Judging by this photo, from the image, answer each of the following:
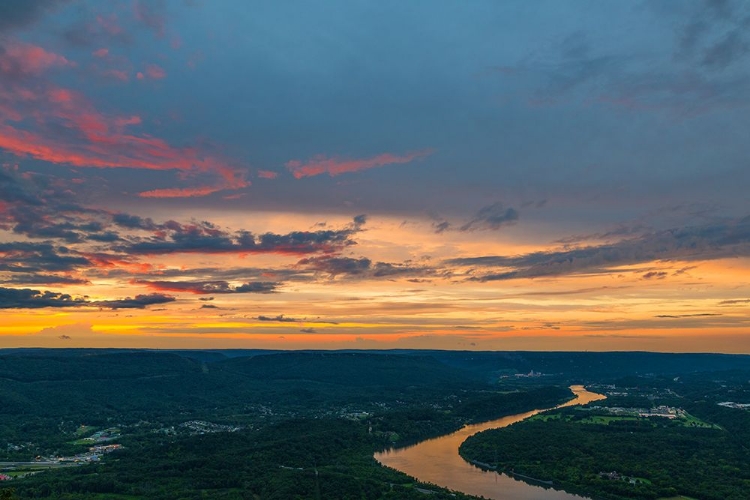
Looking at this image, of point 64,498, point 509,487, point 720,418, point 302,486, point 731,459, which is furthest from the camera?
point 720,418

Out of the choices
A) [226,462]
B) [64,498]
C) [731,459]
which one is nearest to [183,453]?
[226,462]

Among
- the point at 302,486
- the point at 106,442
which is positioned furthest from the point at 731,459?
the point at 106,442

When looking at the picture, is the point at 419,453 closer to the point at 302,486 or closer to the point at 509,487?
the point at 509,487

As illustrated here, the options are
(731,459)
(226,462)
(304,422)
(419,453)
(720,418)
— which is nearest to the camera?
(226,462)

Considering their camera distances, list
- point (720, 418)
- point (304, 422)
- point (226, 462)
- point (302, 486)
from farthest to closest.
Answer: point (720, 418) → point (304, 422) → point (226, 462) → point (302, 486)

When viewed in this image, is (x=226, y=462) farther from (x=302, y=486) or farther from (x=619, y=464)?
(x=619, y=464)

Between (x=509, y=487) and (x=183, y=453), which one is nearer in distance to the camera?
(x=509, y=487)
